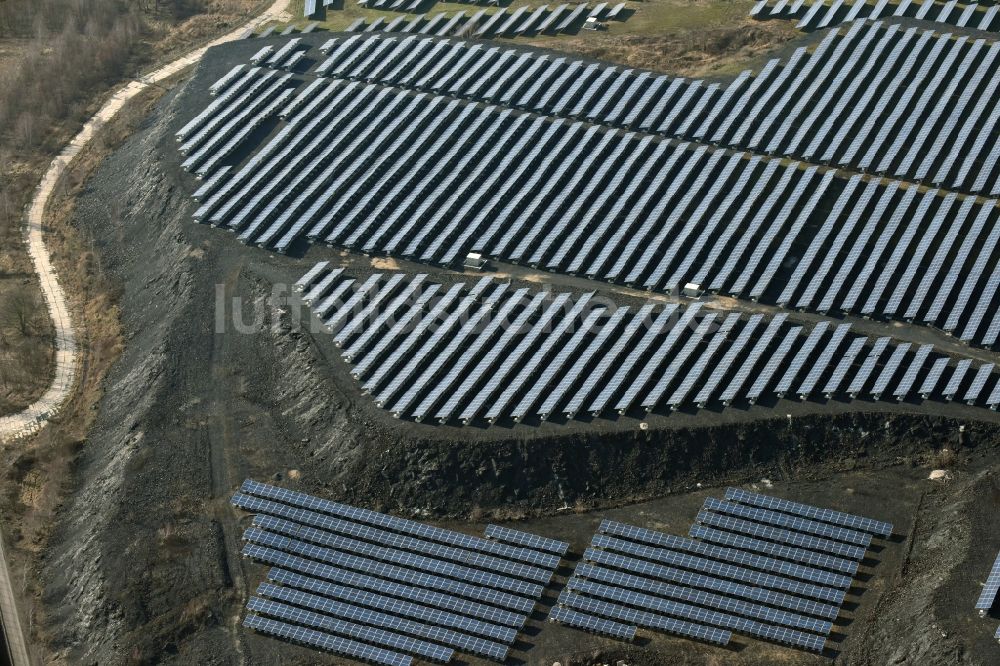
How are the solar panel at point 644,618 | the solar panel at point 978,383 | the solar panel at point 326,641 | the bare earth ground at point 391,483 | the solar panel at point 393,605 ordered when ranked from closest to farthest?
the solar panel at point 644,618 < the solar panel at point 326,641 < the bare earth ground at point 391,483 < the solar panel at point 393,605 < the solar panel at point 978,383

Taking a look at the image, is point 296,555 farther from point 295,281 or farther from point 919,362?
point 919,362

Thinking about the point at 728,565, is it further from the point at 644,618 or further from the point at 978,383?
the point at 978,383

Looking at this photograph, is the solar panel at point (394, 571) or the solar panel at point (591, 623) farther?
the solar panel at point (394, 571)

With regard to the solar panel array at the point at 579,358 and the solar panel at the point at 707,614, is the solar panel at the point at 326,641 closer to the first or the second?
the solar panel at the point at 707,614

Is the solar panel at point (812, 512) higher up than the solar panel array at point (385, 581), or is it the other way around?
the solar panel at point (812, 512)

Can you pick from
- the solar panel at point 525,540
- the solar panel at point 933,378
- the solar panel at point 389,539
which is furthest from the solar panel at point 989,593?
the solar panel at point 389,539

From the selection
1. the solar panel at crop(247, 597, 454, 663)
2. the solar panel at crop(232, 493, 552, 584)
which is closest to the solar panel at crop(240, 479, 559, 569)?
the solar panel at crop(232, 493, 552, 584)
